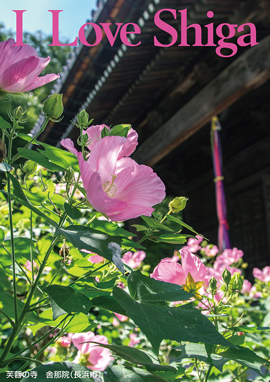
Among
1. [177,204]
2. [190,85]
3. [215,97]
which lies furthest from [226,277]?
[190,85]

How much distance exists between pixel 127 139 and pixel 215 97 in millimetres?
2484

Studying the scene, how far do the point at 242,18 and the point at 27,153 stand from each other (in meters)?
2.43

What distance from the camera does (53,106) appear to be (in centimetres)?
41

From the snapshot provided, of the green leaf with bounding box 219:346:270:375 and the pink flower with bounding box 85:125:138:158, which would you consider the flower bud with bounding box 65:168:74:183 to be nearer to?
the pink flower with bounding box 85:125:138:158

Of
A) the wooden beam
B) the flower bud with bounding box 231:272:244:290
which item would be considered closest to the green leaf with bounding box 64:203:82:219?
the flower bud with bounding box 231:272:244:290

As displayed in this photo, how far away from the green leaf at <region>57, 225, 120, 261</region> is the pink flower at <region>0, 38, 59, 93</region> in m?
0.20

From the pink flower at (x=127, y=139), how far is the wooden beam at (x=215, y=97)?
2129 mm

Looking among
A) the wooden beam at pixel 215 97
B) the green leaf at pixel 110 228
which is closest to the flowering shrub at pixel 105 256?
the green leaf at pixel 110 228

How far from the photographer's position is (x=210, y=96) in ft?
9.07

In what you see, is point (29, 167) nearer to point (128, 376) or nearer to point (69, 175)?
point (69, 175)

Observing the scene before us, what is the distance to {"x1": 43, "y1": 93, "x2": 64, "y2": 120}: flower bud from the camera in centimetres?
40

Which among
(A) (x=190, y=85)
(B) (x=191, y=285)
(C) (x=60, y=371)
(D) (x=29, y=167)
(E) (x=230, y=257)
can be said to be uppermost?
(A) (x=190, y=85)

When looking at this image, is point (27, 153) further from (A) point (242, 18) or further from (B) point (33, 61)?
(A) point (242, 18)

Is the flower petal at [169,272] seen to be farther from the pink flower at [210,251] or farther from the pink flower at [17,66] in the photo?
the pink flower at [210,251]
